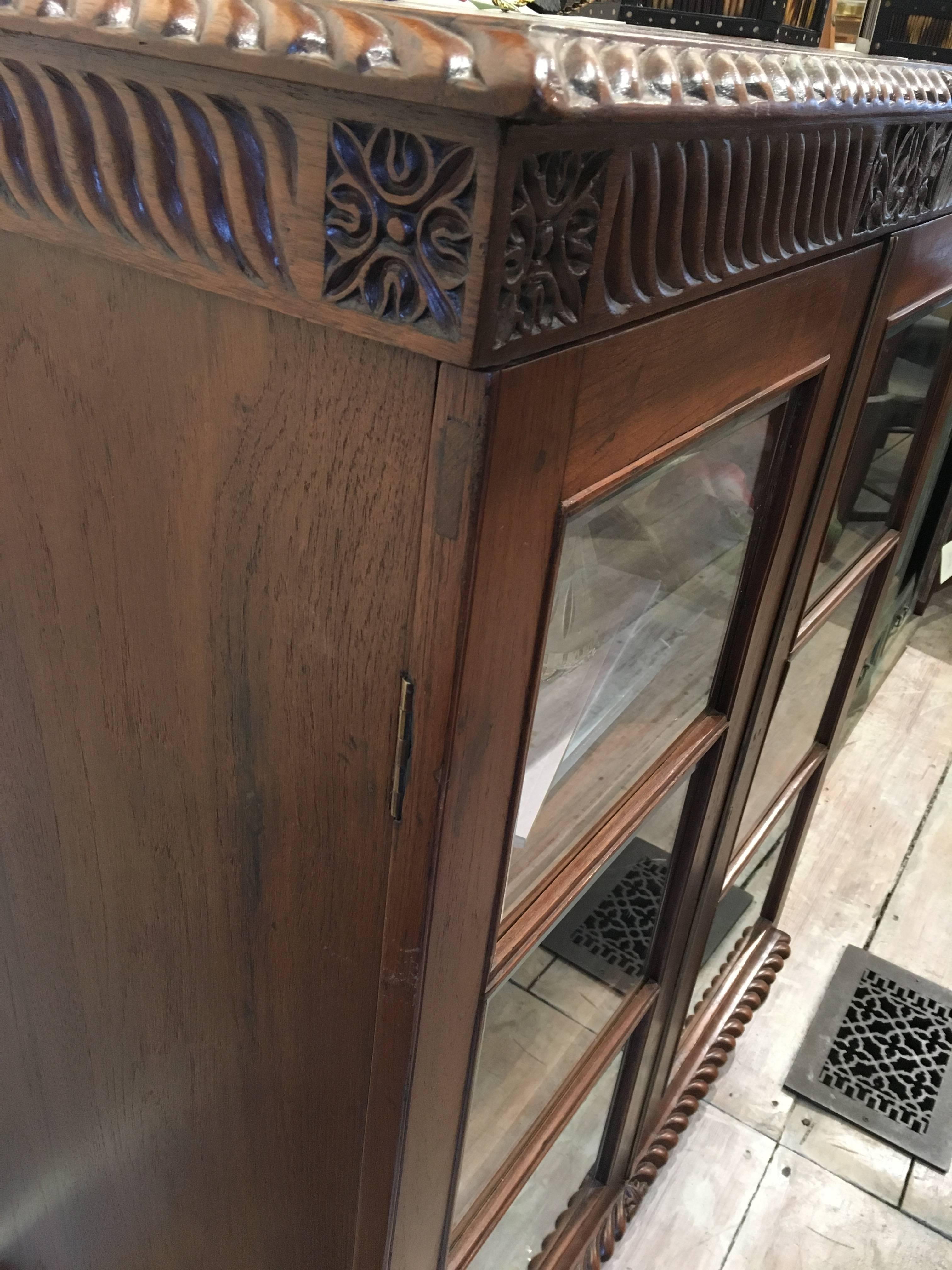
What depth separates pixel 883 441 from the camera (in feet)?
3.43

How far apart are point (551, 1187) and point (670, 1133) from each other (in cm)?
27

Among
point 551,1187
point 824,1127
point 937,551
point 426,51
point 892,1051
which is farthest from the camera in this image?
point 937,551

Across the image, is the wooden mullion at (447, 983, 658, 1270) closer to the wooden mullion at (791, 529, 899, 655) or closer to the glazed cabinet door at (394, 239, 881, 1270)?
the glazed cabinet door at (394, 239, 881, 1270)

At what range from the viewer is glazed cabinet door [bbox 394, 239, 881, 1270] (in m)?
0.40

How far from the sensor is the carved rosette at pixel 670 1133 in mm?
1037

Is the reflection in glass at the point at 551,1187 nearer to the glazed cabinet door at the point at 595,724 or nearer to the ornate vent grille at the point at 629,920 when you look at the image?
→ the glazed cabinet door at the point at 595,724

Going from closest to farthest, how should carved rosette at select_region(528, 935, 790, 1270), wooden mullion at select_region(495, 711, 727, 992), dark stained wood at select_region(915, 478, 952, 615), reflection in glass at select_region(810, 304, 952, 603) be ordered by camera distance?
wooden mullion at select_region(495, 711, 727, 992) → reflection in glass at select_region(810, 304, 952, 603) → carved rosette at select_region(528, 935, 790, 1270) → dark stained wood at select_region(915, 478, 952, 615)

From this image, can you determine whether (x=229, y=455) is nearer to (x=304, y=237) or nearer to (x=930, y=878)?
(x=304, y=237)

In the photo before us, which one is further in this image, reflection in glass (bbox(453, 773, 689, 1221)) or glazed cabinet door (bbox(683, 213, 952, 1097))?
glazed cabinet door (bbox(683, 213, 952, 1097))

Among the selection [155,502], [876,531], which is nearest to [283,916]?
[155,502]

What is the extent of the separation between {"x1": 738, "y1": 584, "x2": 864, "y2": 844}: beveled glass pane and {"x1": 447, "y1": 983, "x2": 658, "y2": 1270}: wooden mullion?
10.4 inches

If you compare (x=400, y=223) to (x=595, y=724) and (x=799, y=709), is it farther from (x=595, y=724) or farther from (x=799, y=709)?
(x=799, y=709)

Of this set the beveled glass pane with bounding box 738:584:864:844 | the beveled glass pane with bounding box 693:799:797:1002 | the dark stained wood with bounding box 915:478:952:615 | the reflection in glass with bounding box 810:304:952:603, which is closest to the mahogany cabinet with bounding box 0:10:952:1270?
the reflection in glass with bounding box 810:304:952:603

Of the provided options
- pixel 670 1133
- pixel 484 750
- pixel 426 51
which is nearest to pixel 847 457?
pixel 484 750
